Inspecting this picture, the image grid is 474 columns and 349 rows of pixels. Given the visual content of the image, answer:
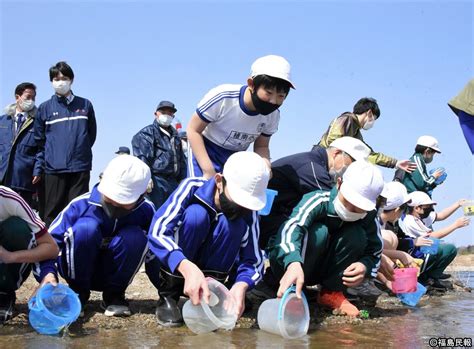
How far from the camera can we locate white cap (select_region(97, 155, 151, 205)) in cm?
323

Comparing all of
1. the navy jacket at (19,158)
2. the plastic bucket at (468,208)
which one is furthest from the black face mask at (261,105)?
the plastic bucket at (468,208)

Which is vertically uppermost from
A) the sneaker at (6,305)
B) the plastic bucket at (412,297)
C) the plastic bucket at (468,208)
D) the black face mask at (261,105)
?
the black face mask at (261,105)

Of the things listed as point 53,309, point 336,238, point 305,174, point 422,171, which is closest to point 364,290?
point 336,238

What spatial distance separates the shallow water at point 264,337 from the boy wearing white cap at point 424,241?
61.1 inches

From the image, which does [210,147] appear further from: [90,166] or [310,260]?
[90,166]

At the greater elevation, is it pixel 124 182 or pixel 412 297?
pixel 124 182

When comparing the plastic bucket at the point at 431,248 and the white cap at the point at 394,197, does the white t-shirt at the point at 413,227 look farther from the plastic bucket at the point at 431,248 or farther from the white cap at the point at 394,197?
the white cap at the point at 394,197

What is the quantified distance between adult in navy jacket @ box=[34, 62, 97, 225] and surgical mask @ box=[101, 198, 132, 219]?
2.31 meters

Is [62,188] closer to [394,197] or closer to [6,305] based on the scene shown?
[6,305]

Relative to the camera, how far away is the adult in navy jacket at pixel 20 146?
6.00 meters

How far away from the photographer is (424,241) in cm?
518

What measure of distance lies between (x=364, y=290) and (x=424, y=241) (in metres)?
1.46

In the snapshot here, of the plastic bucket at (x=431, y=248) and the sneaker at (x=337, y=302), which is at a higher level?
the plastic bucket at (x=431, y=248)

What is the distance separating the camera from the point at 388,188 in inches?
196
